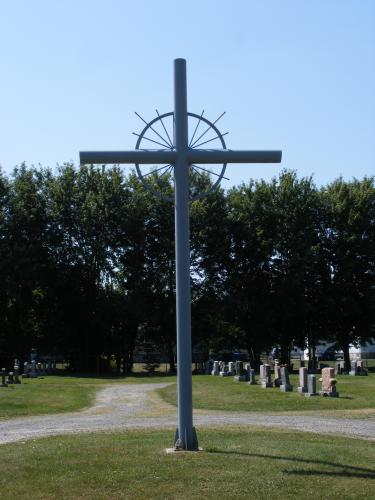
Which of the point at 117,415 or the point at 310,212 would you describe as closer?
the point at 117,415

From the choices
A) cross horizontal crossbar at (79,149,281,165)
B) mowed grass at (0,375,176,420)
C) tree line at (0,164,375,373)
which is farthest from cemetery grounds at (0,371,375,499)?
tree line at (0,164,375,373)

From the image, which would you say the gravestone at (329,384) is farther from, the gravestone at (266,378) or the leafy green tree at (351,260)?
the leafy green tree at (351,260)

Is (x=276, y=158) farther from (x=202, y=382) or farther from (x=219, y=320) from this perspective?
(x=219, y=320)

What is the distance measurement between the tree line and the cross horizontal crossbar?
1407 inches

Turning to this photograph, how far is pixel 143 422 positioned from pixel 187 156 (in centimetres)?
880

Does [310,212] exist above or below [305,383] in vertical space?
above

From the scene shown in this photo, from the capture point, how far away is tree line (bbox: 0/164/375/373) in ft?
154

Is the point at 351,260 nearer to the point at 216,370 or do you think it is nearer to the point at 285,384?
the point at 216,370

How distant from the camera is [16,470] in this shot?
8.73m

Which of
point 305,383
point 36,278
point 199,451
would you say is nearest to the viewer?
point 199,451

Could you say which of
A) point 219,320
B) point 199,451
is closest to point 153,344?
point 219,320

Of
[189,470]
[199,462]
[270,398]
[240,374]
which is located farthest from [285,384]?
[189,470]

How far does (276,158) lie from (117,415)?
11.1 meters

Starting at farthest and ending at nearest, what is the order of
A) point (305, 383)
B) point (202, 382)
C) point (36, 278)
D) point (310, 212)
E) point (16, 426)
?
point (310, 212)
point (36, 278)
point (202, 382)
point (305, 383)
point (16, 426)
